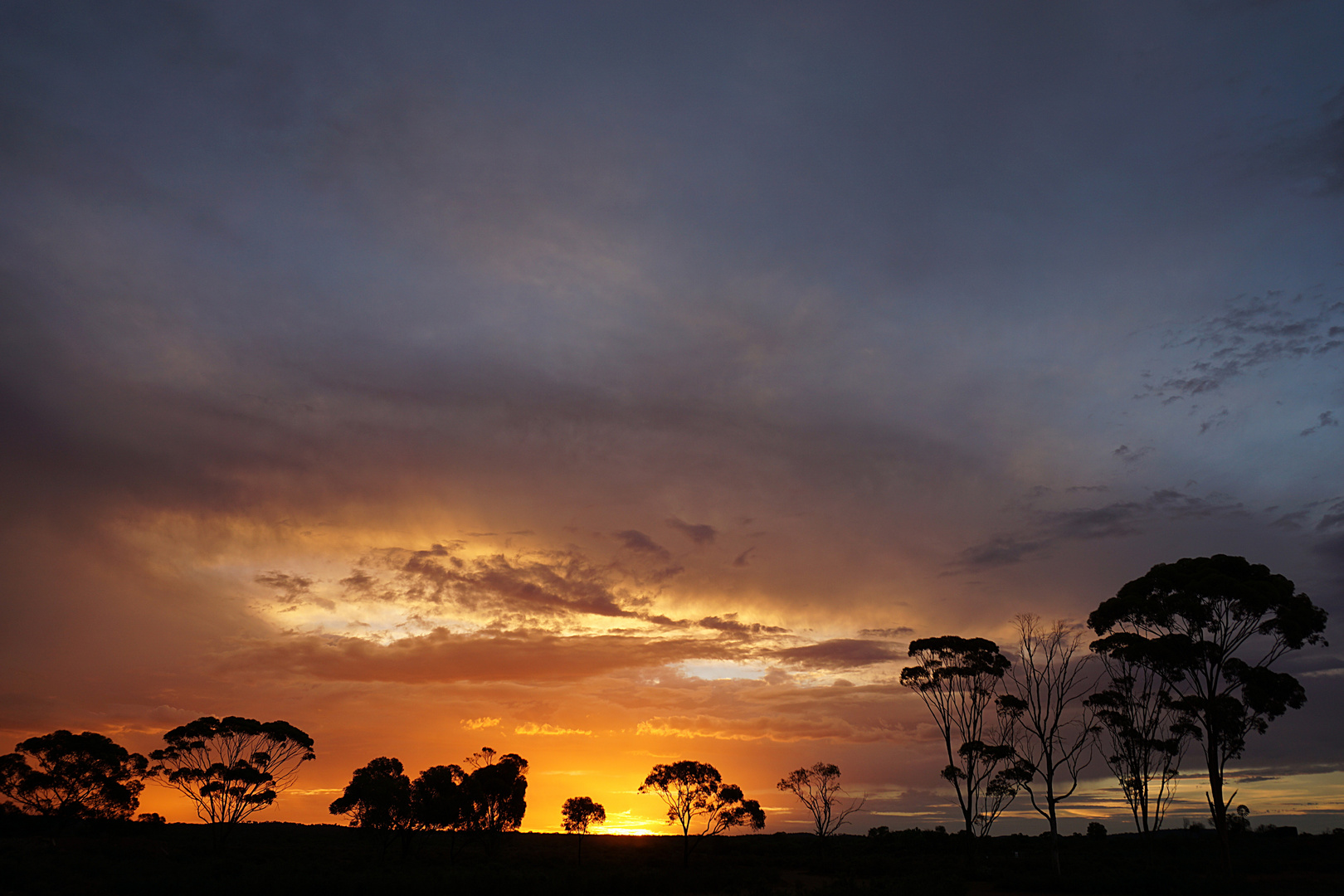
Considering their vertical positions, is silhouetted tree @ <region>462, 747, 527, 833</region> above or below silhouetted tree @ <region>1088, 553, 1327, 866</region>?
below

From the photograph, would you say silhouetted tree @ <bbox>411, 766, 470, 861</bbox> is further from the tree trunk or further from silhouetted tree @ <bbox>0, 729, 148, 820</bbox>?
the tree trunk

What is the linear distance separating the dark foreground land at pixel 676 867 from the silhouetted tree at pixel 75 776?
2656mm

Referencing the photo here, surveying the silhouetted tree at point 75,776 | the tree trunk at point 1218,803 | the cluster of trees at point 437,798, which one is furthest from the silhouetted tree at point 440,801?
the tree trunk at point 1218,803

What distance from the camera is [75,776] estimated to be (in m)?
67.6

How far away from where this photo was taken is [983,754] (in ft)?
184

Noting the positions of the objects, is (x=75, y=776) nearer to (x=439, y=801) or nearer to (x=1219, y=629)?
(x=439, y=801)

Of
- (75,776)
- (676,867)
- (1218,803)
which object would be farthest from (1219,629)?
(75,776)

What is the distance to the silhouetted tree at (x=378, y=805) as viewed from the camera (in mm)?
61594

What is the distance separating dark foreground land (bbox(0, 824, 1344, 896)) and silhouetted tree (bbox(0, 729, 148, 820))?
266cm

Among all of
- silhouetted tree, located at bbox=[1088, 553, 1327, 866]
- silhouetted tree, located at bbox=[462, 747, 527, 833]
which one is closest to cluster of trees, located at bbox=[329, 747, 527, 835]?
silhouetted tree, located at bbox=[462, 747, 527, 833]

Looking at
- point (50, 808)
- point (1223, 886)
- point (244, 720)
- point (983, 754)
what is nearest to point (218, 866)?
point (244, 720)

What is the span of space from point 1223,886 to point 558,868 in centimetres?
4706

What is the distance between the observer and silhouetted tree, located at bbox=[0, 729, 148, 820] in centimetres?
6588

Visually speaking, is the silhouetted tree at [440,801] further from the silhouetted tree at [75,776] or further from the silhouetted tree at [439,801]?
the silhouetted tree at [75,776]
